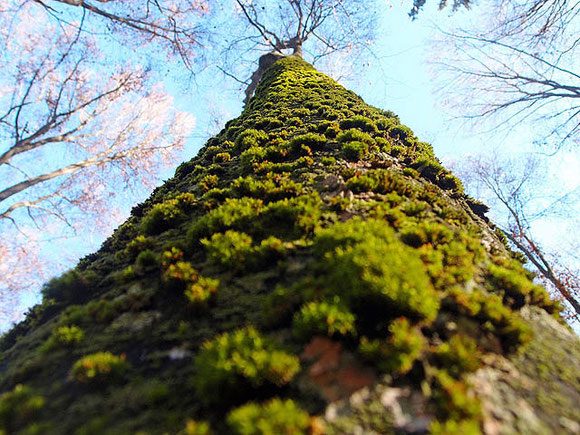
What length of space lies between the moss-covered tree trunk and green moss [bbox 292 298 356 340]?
0.01m

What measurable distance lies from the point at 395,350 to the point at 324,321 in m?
0.50

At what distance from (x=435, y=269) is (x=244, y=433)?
205cm

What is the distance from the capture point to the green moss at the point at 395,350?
1.77 metres

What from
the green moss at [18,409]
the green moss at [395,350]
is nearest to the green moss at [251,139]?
the green moss at [395,350]

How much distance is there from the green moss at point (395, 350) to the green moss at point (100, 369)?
183 cm

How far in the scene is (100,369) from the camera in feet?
6.82

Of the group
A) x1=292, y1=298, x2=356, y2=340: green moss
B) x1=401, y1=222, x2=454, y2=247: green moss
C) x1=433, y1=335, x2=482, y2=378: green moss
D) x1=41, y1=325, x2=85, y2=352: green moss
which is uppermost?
x1=401, y1=222, x2=454, y2=247: green moss

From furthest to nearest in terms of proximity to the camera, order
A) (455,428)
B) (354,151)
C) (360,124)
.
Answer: (360,124)
(354,151)
(455,428)

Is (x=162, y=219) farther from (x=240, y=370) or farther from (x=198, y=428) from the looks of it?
(x=198, y=428)

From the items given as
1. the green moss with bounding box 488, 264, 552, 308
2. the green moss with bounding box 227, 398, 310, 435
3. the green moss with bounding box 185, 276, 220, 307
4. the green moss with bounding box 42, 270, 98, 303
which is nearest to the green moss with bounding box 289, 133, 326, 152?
the green moss with bounding box 185, 276, 220, 307

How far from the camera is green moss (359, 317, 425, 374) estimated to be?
1.77 metres

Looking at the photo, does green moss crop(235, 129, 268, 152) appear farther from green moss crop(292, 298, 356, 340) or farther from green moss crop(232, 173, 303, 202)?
green moss crop(292, 298, 356, 340)

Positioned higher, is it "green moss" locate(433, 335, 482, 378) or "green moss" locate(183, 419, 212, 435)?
"green moss" locate(433, 335, 482, 378)

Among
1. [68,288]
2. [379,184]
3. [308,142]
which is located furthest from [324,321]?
[308,142]
